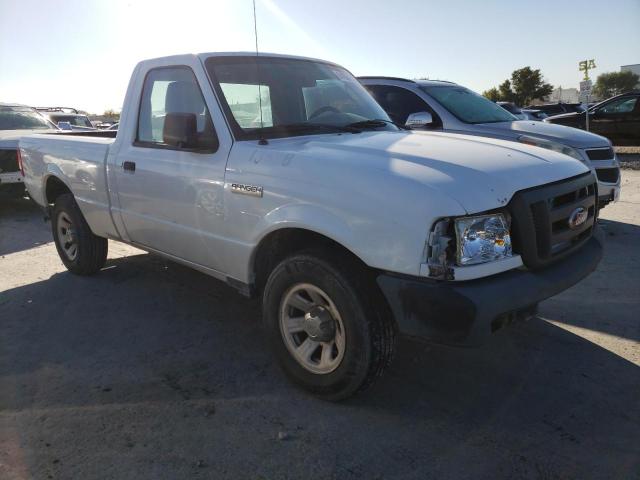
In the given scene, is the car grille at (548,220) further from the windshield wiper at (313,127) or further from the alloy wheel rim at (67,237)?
the alloy wheel rim at (67,237)

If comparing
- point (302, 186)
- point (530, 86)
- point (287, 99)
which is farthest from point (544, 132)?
point (530, 86)

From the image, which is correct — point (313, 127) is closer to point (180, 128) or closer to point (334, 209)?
point (180, 128)

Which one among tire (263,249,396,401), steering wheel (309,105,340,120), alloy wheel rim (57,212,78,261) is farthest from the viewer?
alloy wheel rim (57,212,78,261)

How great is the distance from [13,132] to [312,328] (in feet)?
30.4

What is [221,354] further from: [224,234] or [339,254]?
[339,254]

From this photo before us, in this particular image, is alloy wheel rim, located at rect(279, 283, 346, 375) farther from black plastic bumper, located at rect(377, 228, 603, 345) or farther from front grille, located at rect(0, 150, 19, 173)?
front grille, located at rect(0, 150, 19, 173)

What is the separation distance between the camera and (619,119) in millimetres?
14867

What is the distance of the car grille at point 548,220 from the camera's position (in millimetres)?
2580

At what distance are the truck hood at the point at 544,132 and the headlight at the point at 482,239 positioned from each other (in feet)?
14.3

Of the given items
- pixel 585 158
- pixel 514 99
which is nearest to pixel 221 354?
pixel 585 158

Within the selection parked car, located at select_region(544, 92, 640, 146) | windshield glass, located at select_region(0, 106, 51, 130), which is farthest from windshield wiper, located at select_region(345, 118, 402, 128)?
parked car, located at select_region(544, 92, 640, 146)

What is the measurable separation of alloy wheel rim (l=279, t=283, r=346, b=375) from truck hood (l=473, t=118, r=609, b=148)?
4431 mm

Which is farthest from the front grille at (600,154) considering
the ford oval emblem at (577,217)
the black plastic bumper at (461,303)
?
the black plastic bumper at (461,303)

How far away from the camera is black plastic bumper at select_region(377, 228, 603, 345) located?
7.82 ft
